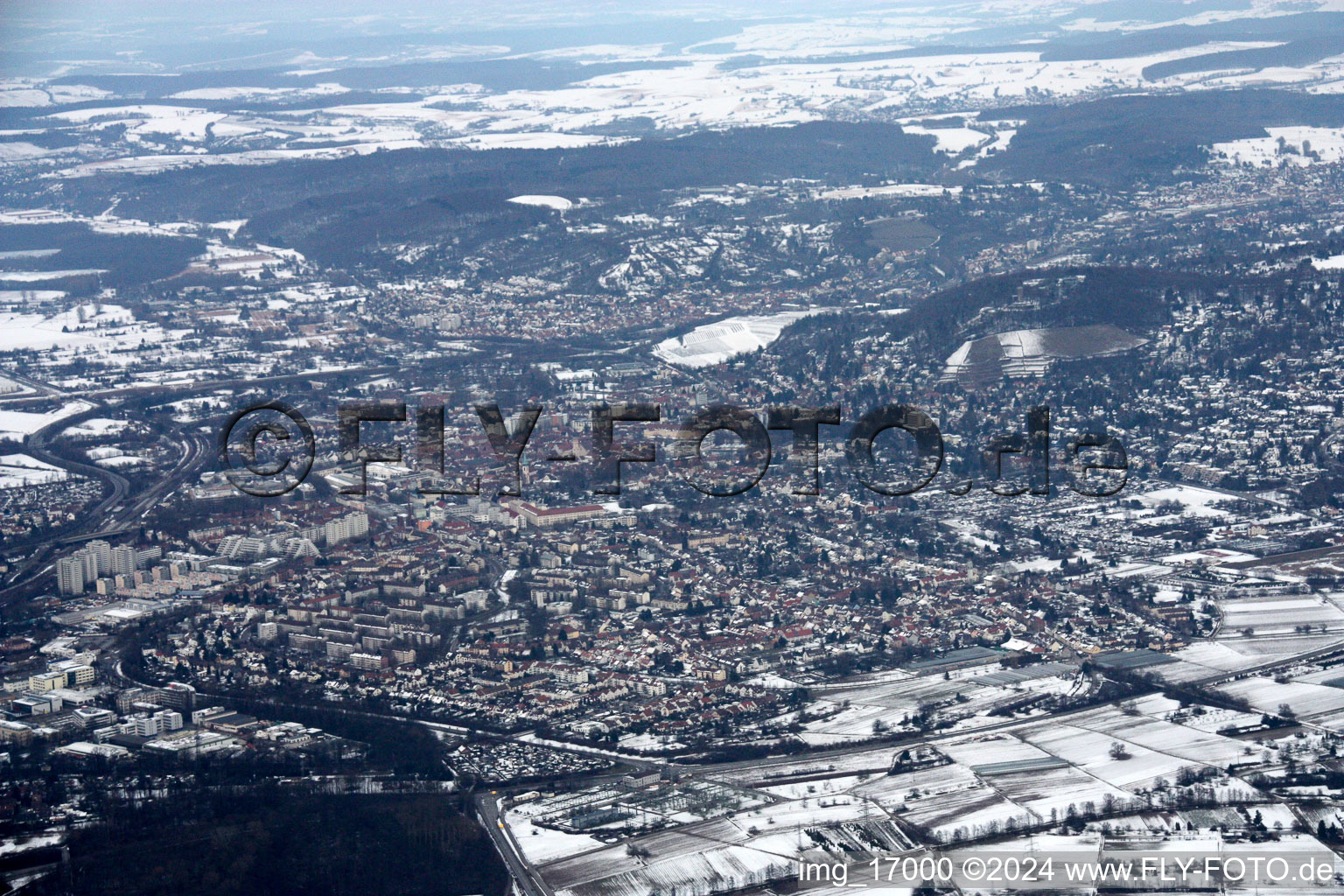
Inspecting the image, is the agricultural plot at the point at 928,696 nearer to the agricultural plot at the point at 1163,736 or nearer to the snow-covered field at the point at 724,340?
the agricultural plot at the point at 1163,736

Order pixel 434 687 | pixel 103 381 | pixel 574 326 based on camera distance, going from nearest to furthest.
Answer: pixel 434 687
pixel 103 381
pixel 574 326

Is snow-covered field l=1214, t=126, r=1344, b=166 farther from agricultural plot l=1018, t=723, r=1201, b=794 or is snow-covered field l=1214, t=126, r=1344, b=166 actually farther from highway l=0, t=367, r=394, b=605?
agricultural plot l=1018, t=723, r=1201, b=794

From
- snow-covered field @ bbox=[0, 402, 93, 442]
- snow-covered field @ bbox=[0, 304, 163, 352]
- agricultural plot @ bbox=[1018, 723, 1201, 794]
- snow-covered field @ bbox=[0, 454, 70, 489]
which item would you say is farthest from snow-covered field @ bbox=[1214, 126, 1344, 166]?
agricultural plot @ bbox=[1018, 723, 1201, 794]

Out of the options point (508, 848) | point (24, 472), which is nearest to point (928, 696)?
point (508, 848)

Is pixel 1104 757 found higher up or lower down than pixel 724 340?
lower down

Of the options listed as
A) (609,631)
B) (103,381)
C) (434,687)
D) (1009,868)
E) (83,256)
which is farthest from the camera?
(83,256)

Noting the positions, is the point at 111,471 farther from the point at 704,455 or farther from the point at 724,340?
the point at 724,340

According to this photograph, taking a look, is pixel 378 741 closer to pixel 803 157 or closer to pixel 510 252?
pixel 510 252

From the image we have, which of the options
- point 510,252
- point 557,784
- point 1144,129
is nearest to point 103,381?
point 510,252

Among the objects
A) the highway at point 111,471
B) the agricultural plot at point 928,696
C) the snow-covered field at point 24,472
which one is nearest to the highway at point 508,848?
the agricultural plot at point 928,696
